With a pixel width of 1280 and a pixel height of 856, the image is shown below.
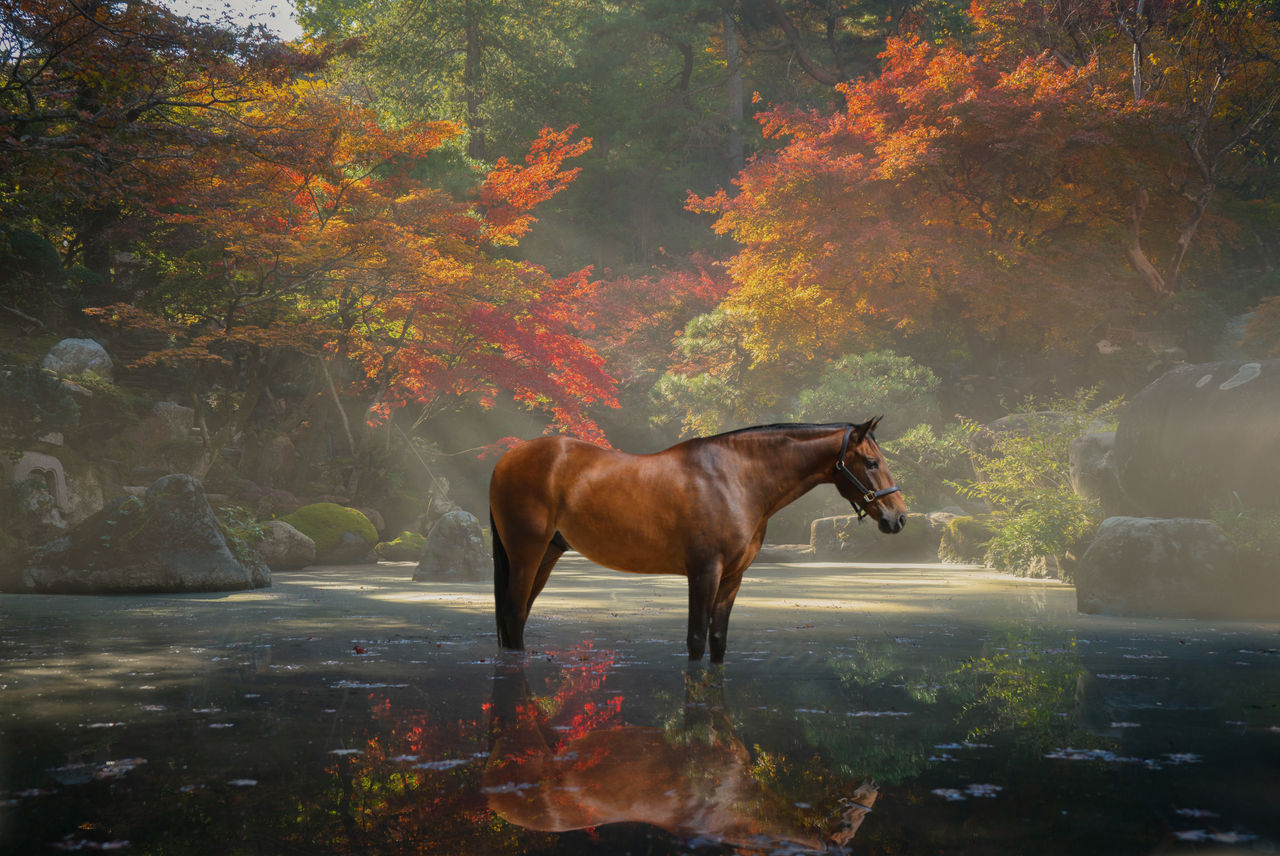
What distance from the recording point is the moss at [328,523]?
18.5 metres

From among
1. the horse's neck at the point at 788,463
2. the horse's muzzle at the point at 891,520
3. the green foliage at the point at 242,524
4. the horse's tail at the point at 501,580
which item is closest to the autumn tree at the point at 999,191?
the green foliage at the point at 242,524

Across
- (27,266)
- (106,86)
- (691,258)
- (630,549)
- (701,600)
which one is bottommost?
(701,600)

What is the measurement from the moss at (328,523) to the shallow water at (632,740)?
10.4 meters

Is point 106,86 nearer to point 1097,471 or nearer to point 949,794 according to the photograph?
point 949,794

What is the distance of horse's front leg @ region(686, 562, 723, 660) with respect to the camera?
19.0 feet

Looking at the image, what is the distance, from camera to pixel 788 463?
19.9ft

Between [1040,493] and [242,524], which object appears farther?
[242,524]

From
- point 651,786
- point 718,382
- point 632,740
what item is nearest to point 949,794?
point 651,786

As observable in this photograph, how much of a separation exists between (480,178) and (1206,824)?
82.1ft

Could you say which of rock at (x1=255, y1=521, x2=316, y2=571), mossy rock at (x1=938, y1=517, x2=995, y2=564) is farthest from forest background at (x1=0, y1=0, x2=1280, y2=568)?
rock at (x1=255, y1=521, x2=316, y2=571)

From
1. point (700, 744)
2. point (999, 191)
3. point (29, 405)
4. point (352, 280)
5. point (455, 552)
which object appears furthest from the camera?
point (999, 191)

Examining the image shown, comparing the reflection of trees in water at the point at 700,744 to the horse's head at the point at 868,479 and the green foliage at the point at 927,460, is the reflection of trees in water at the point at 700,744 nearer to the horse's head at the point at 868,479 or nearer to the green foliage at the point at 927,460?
the horse's head at the point at 868,479

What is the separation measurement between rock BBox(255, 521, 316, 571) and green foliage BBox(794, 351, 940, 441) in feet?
39.9

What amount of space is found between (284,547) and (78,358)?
5942 millimetres
